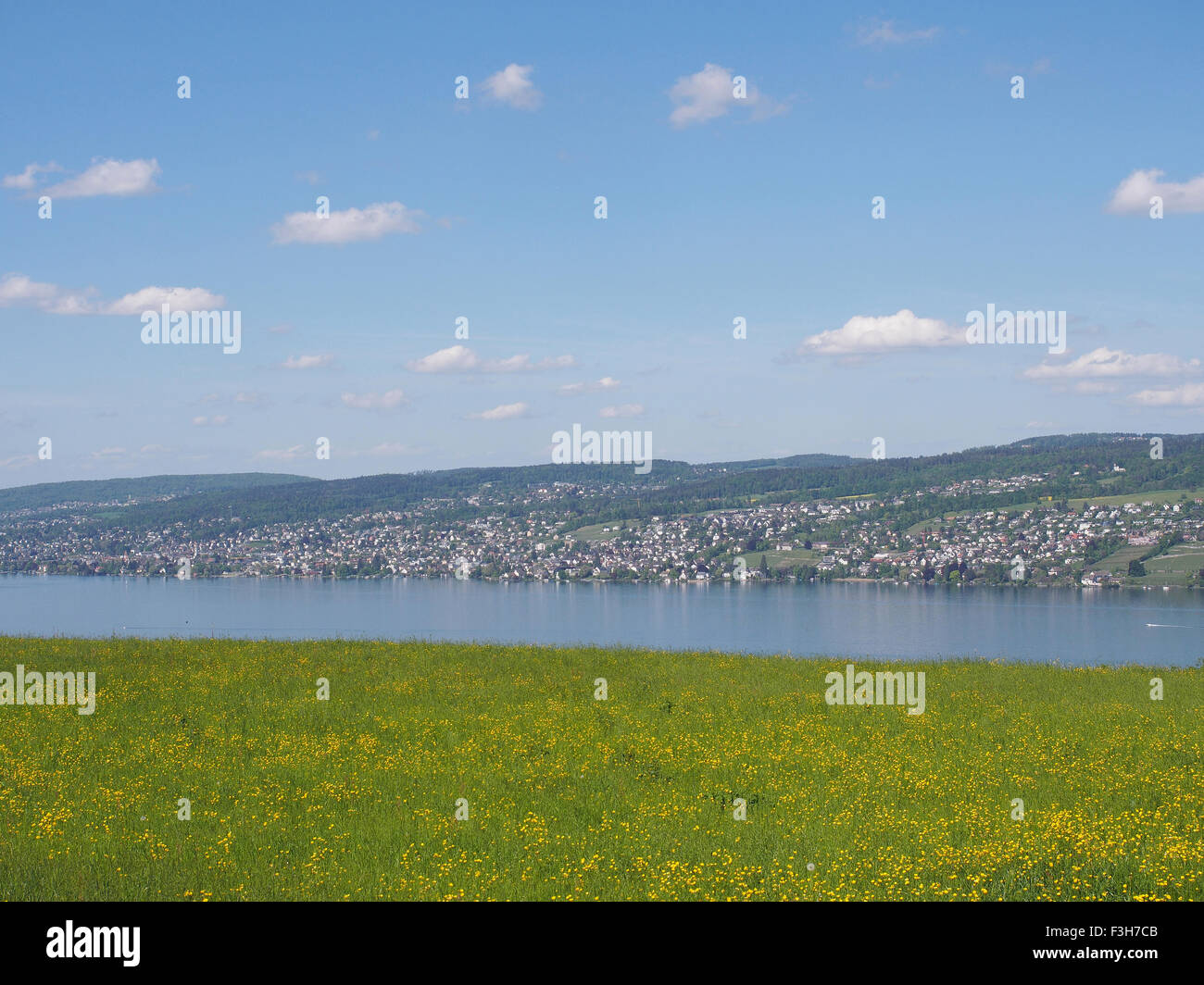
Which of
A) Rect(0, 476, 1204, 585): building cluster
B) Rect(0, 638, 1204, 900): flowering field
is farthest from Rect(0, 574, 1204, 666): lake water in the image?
Rect(0, 638, 1204, 900): flowering field

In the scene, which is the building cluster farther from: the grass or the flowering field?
the flowering field

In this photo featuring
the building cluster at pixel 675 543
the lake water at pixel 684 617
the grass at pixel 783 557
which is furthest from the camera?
the grass at pixel 783 557

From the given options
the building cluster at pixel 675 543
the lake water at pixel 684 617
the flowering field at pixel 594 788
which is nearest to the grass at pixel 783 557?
the building cluster at pixel 675 543

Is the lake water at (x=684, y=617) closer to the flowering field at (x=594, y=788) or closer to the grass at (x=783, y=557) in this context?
the grass at (x=783, y=557)

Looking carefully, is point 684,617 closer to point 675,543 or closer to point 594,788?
point 675,543

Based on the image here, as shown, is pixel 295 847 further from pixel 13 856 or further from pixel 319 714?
pixel 319 714

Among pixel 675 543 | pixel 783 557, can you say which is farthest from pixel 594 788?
pixel 675 543
